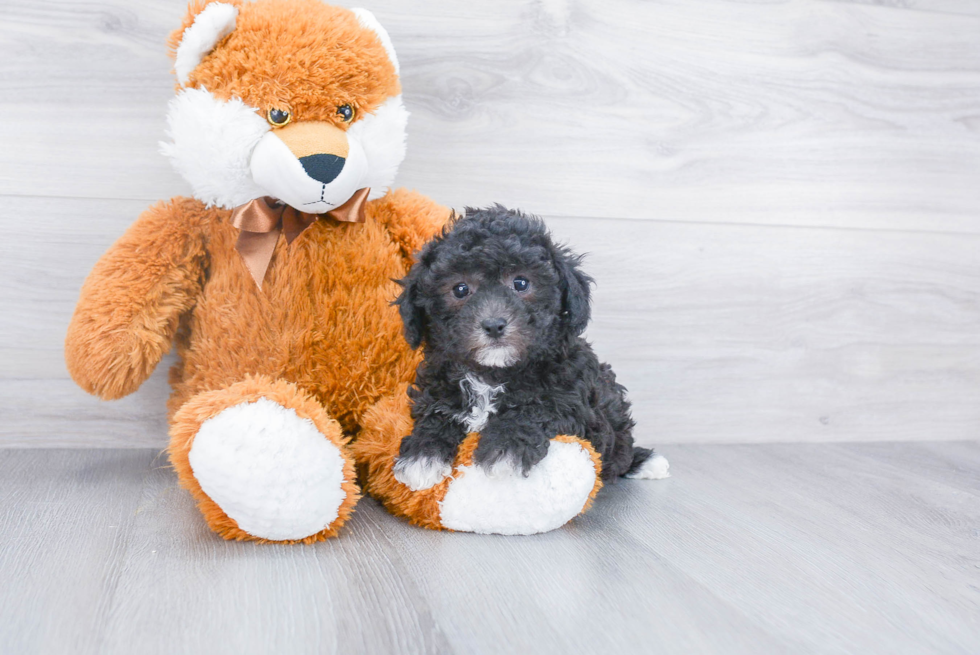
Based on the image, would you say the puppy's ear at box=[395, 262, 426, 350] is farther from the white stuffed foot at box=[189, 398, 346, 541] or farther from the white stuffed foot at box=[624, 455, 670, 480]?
the white stuffed foot at box=[624, 455, 670, 480]

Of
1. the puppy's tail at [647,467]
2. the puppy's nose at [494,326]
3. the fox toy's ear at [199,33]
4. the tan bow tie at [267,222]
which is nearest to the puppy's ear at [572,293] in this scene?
the puppy's nose at [494,326]

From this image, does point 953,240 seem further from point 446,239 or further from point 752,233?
point 446,239

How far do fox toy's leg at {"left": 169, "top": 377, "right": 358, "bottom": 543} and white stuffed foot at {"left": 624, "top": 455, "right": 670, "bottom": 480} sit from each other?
63 centimetres

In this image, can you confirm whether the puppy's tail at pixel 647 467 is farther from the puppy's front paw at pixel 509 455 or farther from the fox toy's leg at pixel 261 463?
the fox toy's leg at pixel 261 463

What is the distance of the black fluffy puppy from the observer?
1.04 metres

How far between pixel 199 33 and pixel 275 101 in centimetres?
15

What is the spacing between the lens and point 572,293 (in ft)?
3.55

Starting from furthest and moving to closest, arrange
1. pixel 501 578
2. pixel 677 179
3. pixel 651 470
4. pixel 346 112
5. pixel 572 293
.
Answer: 1. pixel 677 179
2. pixel 651 470
3. pixel 346 112
4. pixel 572 293
5. pixel 501 578

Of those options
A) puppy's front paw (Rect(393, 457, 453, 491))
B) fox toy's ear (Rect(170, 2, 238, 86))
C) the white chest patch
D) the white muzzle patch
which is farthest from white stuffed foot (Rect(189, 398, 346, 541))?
fox toy's ear (Rect(170, 2, 238, 86))

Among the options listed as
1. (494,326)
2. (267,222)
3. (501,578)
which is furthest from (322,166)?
(501,578)

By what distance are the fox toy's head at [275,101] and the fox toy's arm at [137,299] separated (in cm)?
12

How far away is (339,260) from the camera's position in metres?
1.28

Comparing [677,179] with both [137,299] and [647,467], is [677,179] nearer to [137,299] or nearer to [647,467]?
[647,467]

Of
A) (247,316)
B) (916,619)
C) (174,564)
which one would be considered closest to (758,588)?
(916,619)
